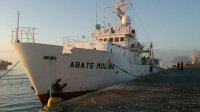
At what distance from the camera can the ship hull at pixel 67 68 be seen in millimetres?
12577

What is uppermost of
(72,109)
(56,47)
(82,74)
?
(56,47)

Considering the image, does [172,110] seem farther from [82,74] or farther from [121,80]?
[121,80]

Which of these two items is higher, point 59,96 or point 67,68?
point 67,68

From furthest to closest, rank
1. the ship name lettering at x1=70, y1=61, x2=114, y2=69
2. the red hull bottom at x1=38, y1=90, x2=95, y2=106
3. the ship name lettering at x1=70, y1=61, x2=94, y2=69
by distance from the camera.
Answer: the ship name lettering at x1=70, y1=61, x2=114, y2=69 < the ship name lettering at x1=70, y1=61, x2=94, y2=69 < the red hull bottom at x1=38, y1=90, x2=95, y2=106

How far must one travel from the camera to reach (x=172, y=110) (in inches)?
333

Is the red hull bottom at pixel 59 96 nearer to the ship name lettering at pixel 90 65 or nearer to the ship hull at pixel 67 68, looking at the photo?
the ship hull at pixel 67 68

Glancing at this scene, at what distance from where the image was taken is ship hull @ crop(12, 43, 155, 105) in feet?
41.3

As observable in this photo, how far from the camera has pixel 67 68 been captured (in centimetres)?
1349

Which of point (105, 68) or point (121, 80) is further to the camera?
point (121, 80)

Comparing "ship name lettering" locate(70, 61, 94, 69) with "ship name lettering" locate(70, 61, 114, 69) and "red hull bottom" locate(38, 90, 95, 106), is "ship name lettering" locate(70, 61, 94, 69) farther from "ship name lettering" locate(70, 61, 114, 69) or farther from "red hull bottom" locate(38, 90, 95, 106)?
"red hull bottom" locate(38, 90, 95, 106)

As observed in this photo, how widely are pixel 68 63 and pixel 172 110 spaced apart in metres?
7.10

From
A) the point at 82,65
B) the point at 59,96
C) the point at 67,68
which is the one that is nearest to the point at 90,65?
the point at 82,65

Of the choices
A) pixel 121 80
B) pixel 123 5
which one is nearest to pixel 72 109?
pixel 121 80

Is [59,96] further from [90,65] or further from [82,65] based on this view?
[90,65]
